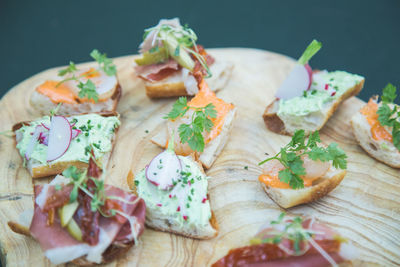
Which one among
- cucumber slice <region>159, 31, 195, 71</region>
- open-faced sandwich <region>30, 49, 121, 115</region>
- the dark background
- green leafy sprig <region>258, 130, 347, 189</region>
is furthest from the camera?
the dark background

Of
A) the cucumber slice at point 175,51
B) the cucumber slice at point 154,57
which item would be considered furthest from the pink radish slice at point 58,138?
the cucumber slice at point 175,51

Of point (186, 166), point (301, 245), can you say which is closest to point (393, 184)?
point (301, 245)

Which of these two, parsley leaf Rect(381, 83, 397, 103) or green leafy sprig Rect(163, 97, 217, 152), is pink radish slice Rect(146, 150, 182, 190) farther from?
parsley leaf Rect(381, 83, 397, 103)

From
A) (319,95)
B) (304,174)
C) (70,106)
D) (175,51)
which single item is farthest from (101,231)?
(319,95)

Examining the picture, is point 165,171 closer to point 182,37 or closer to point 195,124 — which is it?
point 195,124

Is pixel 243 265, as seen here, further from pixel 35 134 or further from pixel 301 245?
pixel 35 134

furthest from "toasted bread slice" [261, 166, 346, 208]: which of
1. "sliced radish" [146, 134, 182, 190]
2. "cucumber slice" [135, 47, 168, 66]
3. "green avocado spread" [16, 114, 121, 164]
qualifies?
"cucumber slice" [135, 47, 168, 66]

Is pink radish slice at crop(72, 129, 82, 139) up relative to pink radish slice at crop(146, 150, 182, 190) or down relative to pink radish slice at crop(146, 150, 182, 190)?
up
